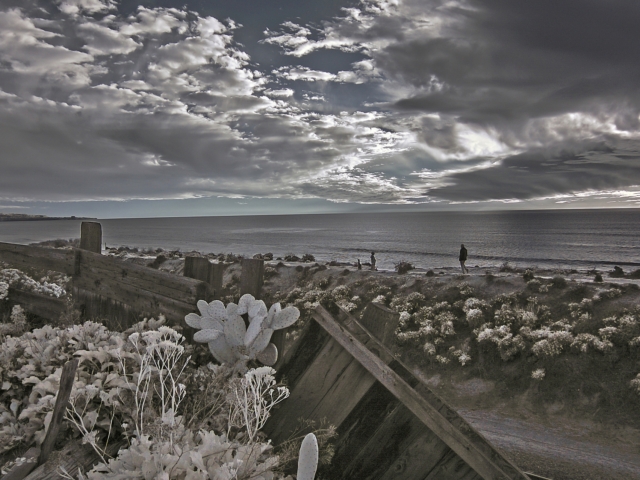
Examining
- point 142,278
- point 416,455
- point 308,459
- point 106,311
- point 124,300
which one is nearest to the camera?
point 308,459

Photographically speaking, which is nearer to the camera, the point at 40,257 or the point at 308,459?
the point at 308,459

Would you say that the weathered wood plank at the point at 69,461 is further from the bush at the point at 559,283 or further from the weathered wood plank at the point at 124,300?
the bush at the point at 559,283

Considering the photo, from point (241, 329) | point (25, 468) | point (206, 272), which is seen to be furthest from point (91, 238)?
point (25, 468)

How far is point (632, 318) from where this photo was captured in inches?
522

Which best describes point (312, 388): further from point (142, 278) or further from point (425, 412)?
point (142, 278)

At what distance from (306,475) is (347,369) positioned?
126 centimetres

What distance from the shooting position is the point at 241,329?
3631 millimetres

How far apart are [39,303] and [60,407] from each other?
16.2 feet

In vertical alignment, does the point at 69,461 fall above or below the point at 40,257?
below

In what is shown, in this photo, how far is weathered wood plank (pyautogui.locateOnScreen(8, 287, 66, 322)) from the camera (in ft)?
19.5

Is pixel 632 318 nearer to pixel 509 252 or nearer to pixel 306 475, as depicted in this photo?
pixel 306 475

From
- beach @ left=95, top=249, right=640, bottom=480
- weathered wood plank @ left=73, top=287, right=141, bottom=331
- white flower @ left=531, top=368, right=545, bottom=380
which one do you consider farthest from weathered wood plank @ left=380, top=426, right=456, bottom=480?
white flower @ left=531, top=368, right=545, bottom=380

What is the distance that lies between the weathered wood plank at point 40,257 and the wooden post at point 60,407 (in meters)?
4.32

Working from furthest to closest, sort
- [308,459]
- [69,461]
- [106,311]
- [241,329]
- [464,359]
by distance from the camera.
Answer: [464,359], [106,311], [241,329], [69,461], [308,459]
